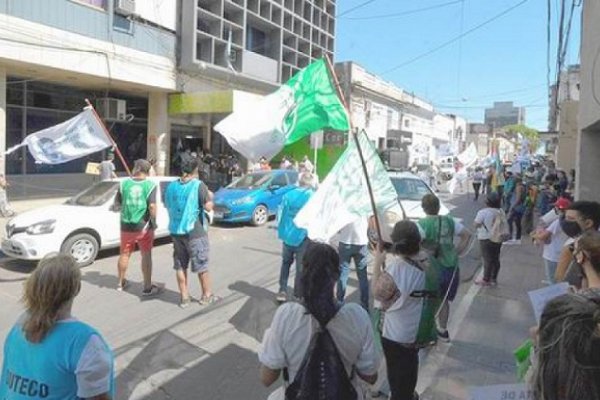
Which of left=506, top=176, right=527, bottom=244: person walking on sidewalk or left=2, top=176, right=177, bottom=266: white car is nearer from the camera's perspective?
left=2, top=176, right=177, bottom=266: white car

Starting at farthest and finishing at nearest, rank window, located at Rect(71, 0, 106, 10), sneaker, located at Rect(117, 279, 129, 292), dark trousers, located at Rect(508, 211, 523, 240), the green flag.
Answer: window, located at Rect(71, 0, 106, 10)
dark trousers, located at Rect(508, 211, 523, 240)
sneaker, located at Rect(117, 279, 129, 292)
the green flag

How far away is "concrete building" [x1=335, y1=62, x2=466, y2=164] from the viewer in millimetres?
31652

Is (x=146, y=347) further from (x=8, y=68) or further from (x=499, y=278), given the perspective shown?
(x=8, y=68)

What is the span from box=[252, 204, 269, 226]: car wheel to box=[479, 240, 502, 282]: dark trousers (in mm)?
6644

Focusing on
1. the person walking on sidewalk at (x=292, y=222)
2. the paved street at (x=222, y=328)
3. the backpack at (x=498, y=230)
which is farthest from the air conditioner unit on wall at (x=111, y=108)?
the backpack at (x=498, y=230)

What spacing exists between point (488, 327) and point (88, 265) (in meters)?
6.48

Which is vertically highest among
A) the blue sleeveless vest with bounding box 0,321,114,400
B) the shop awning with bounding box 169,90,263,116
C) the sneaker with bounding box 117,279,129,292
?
the shop awning with bounding box 169,90,263,116

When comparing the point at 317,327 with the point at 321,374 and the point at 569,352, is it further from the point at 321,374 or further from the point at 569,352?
the point at 569,352

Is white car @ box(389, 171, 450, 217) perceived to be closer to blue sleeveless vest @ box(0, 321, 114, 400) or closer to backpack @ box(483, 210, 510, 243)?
backpack @ box(483, 210, 510, 243)

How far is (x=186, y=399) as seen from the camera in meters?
4.31

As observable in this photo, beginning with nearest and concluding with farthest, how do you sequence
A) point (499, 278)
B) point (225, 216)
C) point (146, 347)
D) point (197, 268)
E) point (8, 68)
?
point (146, 347) < point (197, 268) < point (499, 278) < point (225, 216) < point (8, 68)

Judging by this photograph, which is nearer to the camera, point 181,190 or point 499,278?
point 181,190

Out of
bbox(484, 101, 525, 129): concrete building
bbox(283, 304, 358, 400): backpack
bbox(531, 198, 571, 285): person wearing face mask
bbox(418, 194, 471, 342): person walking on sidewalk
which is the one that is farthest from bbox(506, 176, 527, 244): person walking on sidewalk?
bbox(484, 101, 525, 129): concrete building

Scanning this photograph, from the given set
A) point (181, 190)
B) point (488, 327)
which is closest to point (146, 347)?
point (181, 190)
